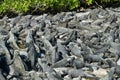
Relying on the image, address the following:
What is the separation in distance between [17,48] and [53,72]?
1.43 m

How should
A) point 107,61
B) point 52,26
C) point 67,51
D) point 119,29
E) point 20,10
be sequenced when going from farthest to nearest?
point 20,10, point 52,26, point 119,29, point 67,51, point 107,61

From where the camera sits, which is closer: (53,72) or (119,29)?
(53,72)

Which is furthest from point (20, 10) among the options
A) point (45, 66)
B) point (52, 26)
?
point (45, 66)

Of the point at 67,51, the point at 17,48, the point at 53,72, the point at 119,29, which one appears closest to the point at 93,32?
the point at 119,29

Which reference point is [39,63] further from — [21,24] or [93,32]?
[21,24]

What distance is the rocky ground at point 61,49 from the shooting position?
6020 mm

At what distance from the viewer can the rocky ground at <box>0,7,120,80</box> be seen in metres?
6.02

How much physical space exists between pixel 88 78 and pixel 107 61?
0.55m

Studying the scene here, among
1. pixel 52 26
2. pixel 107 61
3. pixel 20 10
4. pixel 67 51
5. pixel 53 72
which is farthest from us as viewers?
pixel 20 10

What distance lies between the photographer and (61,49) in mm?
6852

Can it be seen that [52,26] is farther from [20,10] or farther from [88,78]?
[88,78]

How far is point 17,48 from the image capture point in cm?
707

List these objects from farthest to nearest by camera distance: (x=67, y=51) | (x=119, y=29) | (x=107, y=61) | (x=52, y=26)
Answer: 1. (x=52, y=26)
2. (x=119, y=29)
3. (x=67, y=51)
4. (x=107, y=61)

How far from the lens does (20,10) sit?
402 inches
